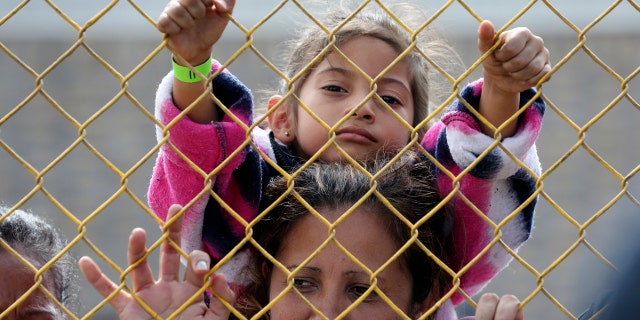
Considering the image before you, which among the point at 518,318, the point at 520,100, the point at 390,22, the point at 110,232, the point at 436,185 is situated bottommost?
the point at 110,232

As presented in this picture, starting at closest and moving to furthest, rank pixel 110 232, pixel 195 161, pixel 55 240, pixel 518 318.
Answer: pixel 518 318, pixel 195 161, pixel 55 240, pixel 110 232

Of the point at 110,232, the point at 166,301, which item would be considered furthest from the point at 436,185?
the point at 110,232

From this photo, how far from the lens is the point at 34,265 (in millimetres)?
3039

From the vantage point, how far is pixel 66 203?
9.65 m

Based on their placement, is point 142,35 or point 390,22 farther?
point 142,35

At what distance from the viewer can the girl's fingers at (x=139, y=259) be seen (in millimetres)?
2354

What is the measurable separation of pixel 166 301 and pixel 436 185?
34.2 inches

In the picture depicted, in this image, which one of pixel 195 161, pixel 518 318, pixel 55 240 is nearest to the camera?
pixel 518 318

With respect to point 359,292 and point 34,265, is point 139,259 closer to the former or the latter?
point 359,292

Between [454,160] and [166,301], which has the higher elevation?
[454,160]

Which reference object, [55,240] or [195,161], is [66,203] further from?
[195,161]

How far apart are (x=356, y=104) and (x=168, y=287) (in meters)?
0.83

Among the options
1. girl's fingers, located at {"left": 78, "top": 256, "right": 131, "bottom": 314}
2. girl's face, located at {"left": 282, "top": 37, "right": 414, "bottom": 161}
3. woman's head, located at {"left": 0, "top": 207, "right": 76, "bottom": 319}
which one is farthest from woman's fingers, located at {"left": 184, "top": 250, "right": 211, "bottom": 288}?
girl's face, located at {"left": 282, "top": 37, "right": 414, "bottom": 161}

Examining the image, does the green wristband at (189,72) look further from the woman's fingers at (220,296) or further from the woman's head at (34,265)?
the woman's head at (34,265)
